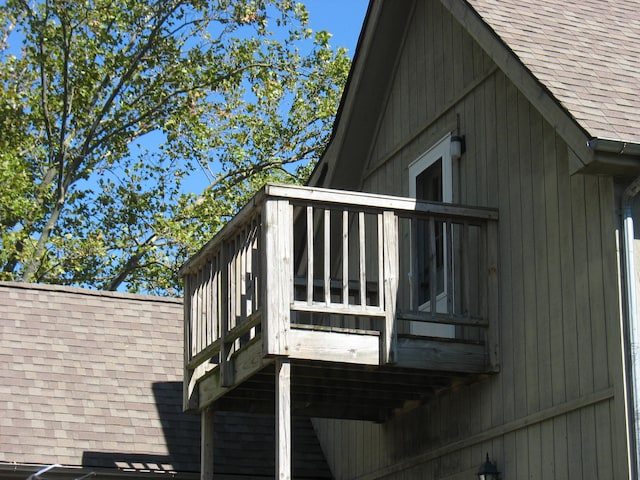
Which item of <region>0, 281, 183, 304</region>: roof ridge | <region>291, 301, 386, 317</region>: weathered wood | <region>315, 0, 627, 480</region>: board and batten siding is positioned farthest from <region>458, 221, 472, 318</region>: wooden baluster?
<region>0, 281, 183, 304</region>: roof ridge

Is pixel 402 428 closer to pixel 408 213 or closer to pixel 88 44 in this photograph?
pixel 408 213

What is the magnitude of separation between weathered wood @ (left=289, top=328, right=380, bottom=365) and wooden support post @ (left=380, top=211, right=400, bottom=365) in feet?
0.29

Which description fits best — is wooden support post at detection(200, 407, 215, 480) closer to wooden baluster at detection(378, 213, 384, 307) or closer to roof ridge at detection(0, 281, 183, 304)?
wooden baluster at detection(378, 213, 384, 307)

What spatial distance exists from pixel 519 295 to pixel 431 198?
92.4 inches

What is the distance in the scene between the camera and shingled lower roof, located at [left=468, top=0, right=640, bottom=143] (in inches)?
333

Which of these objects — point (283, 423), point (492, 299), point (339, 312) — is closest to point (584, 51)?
point (492, 299)

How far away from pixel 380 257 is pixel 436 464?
2158 millimetres

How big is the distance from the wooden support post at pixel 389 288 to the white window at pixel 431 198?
1.06 meters

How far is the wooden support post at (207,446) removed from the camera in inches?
429

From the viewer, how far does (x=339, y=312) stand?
362 inches

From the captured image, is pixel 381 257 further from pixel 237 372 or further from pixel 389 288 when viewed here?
pixel 237 372

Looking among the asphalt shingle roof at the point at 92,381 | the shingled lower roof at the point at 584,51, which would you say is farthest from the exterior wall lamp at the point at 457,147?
the asphalt shingle roof at the point at 92,381

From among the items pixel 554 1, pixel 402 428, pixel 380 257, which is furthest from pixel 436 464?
pixel 554 1

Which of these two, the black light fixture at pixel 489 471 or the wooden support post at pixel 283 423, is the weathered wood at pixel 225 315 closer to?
the wooden support post at pixel 283 423
